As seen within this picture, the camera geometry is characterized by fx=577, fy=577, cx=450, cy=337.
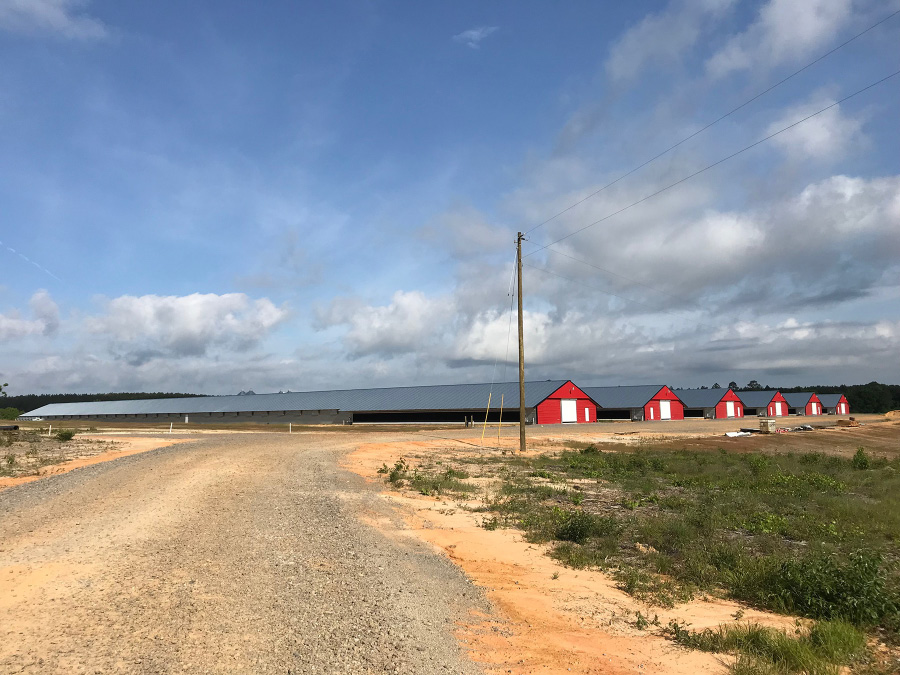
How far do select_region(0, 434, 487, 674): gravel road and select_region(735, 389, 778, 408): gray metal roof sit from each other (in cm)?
11360

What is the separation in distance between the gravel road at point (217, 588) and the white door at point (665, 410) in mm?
76044

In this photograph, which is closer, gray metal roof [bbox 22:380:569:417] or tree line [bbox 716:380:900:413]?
gray metal roof [bbox 22:380:569:417]

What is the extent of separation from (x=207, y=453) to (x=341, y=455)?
6240mm

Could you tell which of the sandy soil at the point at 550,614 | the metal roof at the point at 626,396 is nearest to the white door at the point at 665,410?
the metal roof at the point at 626,396

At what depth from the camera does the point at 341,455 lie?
95.1 ft

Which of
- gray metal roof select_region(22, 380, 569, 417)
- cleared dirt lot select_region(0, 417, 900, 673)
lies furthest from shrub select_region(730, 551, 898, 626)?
gray metal roof select_region(22, 380, 569, 417)

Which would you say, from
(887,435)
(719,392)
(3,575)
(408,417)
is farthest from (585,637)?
(719,392)

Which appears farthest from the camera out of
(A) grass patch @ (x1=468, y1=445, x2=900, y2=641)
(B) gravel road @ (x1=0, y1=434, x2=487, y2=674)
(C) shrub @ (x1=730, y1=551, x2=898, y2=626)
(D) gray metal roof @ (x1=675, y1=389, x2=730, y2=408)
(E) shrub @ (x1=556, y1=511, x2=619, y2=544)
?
(D) gray metal roof @ (x1=675, y1=389, x2=730, y2=408)

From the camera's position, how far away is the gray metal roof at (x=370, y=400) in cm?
7250

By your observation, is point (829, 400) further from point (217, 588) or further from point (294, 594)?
point (217, 588)

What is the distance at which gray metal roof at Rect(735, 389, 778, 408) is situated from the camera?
112 m

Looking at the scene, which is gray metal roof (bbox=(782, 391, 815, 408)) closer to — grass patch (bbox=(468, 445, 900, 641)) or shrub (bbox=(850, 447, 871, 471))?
shrub (bbox=(850, 447, 871, 471))

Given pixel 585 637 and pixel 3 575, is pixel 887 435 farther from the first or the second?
pixel 3 575

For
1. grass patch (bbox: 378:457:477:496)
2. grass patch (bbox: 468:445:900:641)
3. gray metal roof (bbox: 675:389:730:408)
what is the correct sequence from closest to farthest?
1. grass patch (bbox: 468:445:900:641)
2. grass patch (bbox: 378:457:477:496)
3. gray metal roof (bbox: 675:389:730:408)
